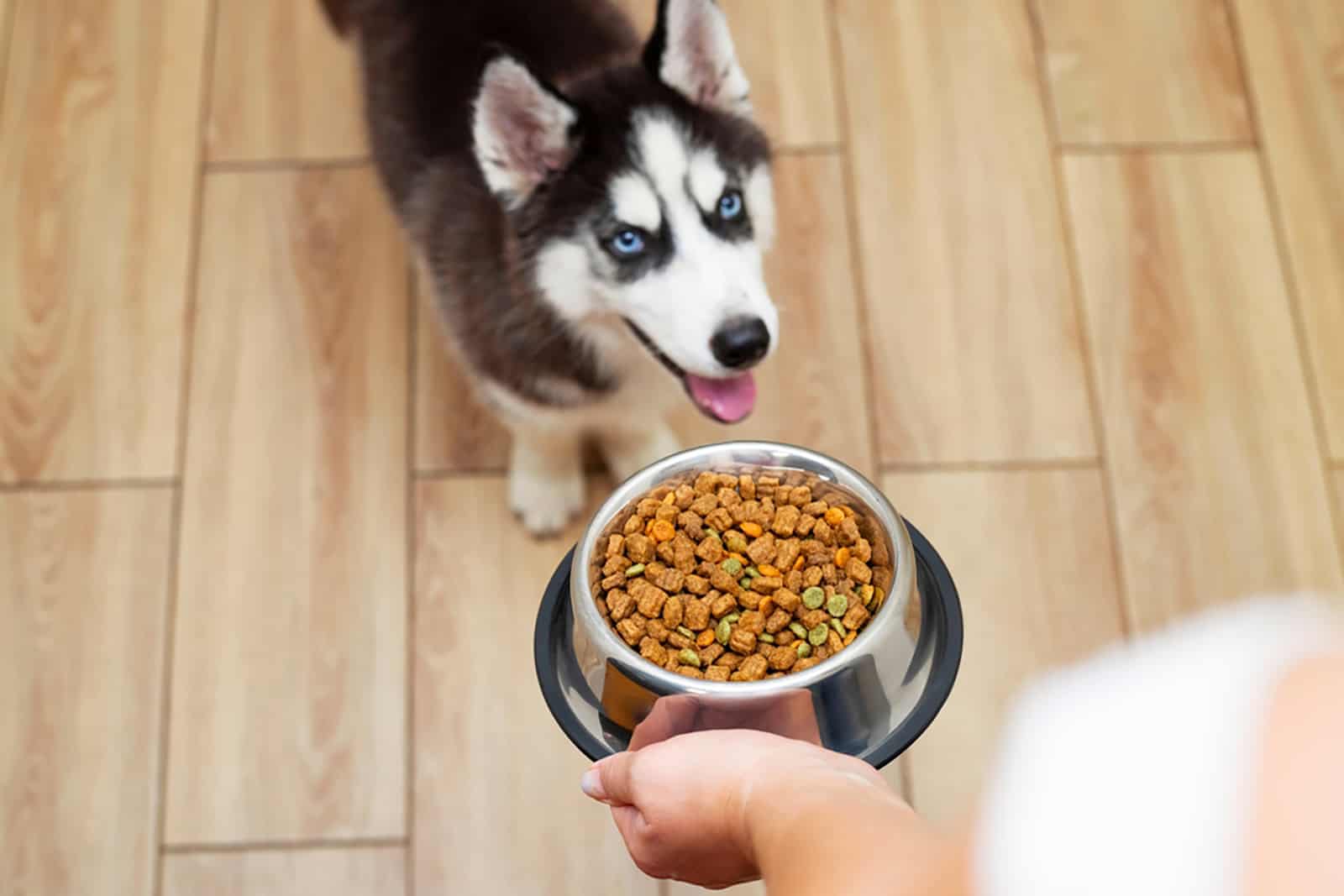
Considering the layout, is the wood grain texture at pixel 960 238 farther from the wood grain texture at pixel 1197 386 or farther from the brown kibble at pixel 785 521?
the brown kibble at pixel 785 521

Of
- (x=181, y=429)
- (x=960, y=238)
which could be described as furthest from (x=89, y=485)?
(x=960, y=238)

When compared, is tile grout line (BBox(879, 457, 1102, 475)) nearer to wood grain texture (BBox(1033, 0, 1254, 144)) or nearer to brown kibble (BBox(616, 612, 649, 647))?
wood grain texture (BBox(1033, 0, 1254, 144))

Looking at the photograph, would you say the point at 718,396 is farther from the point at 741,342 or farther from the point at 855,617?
the point at 855,617

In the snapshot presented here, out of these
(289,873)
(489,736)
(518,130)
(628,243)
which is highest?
(518,130)

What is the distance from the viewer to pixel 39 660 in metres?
1.77

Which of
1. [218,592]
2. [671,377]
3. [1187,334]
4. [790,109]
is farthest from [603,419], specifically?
[1187,334]

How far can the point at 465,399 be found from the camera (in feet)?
6.42

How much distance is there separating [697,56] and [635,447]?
23.7 inches

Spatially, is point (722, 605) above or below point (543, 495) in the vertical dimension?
below

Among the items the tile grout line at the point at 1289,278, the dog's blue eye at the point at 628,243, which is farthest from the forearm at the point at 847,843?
the tile grout line at the point at 1289,278

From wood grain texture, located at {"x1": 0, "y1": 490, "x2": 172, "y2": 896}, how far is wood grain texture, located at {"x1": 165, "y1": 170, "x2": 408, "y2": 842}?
5cm

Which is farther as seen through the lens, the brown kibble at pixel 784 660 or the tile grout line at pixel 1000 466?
the tile grout line at pixel 1000 466

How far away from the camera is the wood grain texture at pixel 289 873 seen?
1.65 m

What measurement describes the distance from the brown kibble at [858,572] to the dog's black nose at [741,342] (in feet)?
1.04
